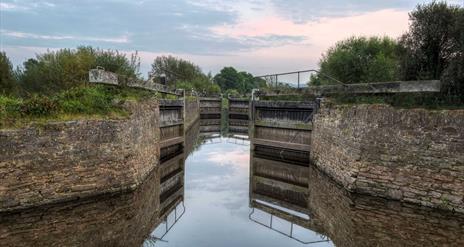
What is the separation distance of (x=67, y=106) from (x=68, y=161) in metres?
1.51

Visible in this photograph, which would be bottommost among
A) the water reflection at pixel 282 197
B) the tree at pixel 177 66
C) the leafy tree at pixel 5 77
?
the water reflection at pixel 282 197

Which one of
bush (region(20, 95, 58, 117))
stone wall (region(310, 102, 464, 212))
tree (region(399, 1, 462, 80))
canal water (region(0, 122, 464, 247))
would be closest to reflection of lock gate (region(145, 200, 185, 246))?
canal water (region(0, 122, 464, 247))

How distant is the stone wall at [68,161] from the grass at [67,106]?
0.25 metres

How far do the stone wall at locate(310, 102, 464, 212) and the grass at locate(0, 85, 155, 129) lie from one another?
7.03m

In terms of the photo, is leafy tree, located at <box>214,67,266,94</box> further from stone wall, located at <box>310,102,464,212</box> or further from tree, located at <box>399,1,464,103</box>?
stone wall, located at <box>310,102,464,212</box>

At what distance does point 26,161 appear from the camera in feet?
24.0

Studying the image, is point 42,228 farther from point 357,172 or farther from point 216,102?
point 216,102

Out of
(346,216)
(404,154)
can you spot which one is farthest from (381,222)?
(404,154)

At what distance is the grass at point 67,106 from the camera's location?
7.54 metres

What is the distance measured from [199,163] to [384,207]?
27.2ft

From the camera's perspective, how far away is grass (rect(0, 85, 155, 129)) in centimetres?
754

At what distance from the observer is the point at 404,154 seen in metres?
8.39

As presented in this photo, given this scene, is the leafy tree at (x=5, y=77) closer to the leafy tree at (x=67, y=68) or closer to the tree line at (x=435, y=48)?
the leafy tree at (x=67, y=68)

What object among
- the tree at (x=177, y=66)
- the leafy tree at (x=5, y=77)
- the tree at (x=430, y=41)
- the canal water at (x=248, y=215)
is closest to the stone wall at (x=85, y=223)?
the canal water at (x=248, y=215)
